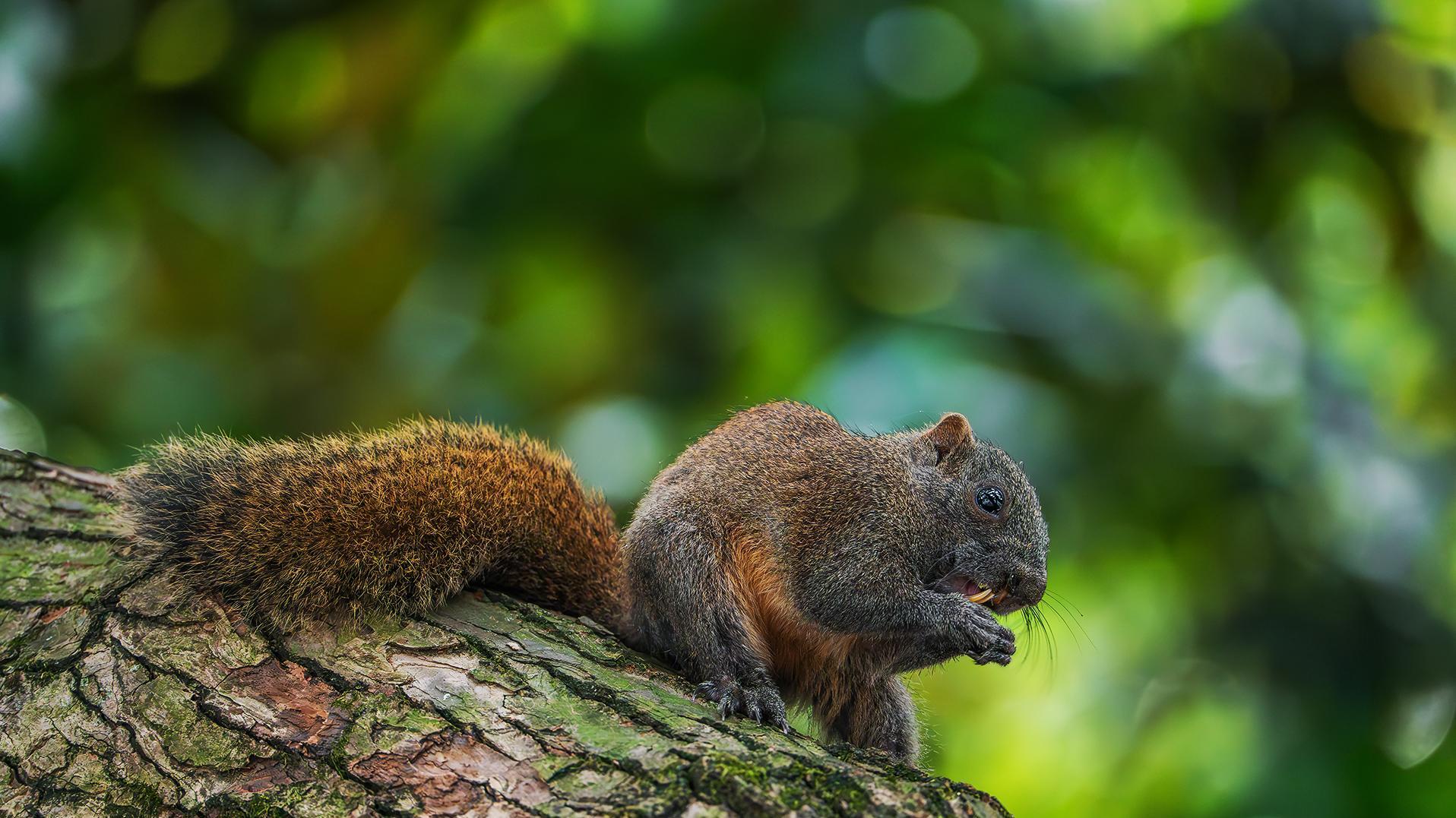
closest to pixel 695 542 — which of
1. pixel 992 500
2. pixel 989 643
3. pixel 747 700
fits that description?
pixel 747 700

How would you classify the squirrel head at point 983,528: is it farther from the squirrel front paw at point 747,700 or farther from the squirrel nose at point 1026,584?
the squirrel front paw at point 747,700

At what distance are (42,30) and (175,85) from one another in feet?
1.22

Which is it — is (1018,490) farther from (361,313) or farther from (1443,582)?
(361,313)

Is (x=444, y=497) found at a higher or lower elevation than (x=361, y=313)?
lower

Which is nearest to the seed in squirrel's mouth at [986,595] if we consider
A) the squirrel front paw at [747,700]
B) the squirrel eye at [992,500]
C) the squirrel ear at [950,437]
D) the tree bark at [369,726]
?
the squirrel eye at [992,500]

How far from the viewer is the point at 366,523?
Answer: 6.89ft

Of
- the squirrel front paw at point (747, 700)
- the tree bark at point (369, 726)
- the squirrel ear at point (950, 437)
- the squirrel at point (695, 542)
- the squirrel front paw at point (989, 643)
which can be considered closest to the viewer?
the tree bark at point (369, 726)

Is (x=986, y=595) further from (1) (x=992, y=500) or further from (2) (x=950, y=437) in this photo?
(2) (x=950, y=437)

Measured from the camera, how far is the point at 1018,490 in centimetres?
256

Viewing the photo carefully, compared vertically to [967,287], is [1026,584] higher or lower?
lower

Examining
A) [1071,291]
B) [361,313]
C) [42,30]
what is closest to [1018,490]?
[1071,291]

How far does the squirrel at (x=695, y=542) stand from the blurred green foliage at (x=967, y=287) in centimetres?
37

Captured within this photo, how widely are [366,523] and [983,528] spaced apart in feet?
4.04

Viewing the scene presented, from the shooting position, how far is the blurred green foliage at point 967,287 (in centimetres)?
291
